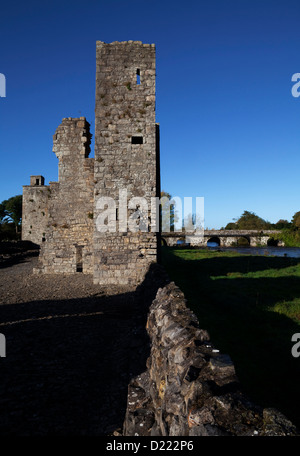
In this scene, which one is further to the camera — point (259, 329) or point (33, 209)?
point (33, 209)

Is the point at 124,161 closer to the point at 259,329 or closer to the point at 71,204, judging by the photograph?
the point at 71,204

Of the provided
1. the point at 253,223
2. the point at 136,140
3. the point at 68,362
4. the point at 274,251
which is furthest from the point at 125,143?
the point at 253,223

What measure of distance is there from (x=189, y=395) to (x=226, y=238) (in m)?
71.6

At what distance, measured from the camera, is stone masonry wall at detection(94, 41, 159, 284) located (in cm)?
1260

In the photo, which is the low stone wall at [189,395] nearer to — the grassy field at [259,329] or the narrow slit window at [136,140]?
the grassy field at [259,329]

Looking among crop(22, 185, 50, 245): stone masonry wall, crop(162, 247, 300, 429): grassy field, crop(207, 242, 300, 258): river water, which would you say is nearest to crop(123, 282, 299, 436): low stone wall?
crop(162, 247, 300, 429): grassy field

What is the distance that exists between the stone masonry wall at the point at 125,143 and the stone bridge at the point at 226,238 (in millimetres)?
48096

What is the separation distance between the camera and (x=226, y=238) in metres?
71.4

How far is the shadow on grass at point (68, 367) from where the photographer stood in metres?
3.66

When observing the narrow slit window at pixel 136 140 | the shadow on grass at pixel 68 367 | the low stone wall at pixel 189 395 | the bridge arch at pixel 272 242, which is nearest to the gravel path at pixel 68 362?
the shadow on grass at pixel 68 367

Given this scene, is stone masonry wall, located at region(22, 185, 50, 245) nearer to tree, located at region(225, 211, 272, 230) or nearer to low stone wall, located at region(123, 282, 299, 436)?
low stone wall, located at region(123, 282, 299, 436)

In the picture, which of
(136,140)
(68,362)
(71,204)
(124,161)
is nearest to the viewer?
(68,362)

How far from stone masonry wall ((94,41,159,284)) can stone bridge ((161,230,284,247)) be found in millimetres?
48096
